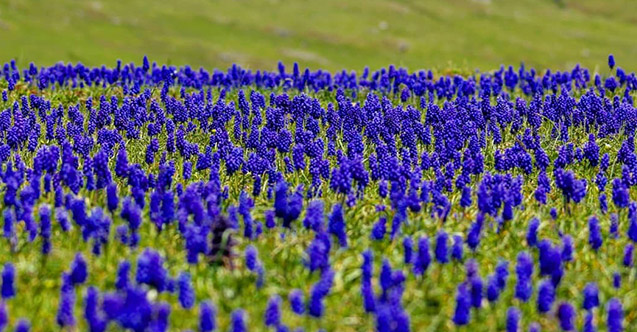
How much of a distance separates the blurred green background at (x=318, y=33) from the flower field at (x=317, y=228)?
5786 cm

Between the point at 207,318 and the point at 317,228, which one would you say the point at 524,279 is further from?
the point at 207,318

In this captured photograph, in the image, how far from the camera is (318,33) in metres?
110

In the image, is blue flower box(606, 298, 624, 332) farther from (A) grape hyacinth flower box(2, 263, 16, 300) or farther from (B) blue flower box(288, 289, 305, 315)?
(A) grape hyacinth flower box(2, 263, 16, 300)

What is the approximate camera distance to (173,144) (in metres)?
13.1

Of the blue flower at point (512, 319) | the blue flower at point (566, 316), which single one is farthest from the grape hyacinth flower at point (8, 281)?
the blue flower at point (566, 316)

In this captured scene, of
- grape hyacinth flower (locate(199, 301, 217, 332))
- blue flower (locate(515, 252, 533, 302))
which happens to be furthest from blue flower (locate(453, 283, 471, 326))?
grape hyacinth flower (locate(199, 301, 217, 332))

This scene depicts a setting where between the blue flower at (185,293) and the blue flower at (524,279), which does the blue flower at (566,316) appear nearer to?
the blue flower at (524,279)

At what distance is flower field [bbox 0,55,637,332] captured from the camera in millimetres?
7605

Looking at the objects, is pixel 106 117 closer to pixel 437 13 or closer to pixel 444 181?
pixel 444 181

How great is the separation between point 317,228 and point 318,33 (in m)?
103

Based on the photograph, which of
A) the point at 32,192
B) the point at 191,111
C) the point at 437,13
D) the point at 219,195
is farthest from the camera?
the point at 437,13

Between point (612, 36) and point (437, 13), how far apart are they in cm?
2565

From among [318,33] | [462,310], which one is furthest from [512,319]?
[318,33]

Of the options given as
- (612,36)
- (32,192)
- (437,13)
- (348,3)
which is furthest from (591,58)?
(32,192)
